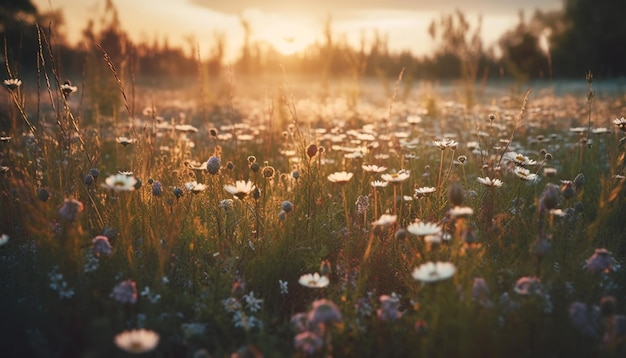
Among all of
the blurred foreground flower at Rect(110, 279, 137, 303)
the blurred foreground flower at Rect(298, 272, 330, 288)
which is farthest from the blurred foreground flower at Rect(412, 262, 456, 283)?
the blurred foreground flower at Rect(110, 279, 137, 303)

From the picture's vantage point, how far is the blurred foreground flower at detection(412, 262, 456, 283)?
4.72 ft

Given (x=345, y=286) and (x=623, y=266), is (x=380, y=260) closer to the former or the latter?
(x=345, y=286)

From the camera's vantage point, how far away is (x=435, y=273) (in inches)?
58.8

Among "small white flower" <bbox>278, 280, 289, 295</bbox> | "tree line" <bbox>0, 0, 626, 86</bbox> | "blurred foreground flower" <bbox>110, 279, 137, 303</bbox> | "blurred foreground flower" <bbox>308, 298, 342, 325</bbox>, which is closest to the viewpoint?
"blurred foreground flower" <bbox>308, 298, 342, 325</bbox>

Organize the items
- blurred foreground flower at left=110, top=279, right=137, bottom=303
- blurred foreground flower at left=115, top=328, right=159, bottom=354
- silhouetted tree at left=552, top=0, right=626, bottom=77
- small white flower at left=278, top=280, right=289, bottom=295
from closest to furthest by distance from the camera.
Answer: blurred foreground flower at left=115, top=328, right=159, bottom=354 < blurred foreground flower at left=110, top=279, right=137, bottom=303 < small white flower at left=278, top=280, right=289, bottom=295 < silhouetted tree at left=552, top=0, right=626, bottom=77

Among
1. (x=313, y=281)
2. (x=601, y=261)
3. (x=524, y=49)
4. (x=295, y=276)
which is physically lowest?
(x=295, y=276)

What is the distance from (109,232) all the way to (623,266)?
7.98 feet

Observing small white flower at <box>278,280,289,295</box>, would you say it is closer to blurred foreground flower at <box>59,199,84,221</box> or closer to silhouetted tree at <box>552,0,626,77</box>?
blurred foreground flower at <box>59,199,84,221</box>

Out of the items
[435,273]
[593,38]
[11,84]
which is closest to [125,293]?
[435,273]

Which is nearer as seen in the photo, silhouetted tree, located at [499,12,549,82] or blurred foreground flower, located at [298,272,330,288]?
blurred foreground flower, located at [298,272,330,288]

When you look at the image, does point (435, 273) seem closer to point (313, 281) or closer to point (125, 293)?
point (313, 281)

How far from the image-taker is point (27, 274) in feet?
5.77

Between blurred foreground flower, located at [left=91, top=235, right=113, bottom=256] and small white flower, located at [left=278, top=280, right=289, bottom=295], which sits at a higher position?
blurred foreground flower, located at [left=91, top=235, right=113, bottom=256]

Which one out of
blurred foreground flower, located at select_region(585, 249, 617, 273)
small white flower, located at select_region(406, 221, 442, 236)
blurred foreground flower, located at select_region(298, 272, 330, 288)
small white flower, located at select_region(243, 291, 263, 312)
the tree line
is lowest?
small white flower, located at select_region(243, 291, 263, 312)
